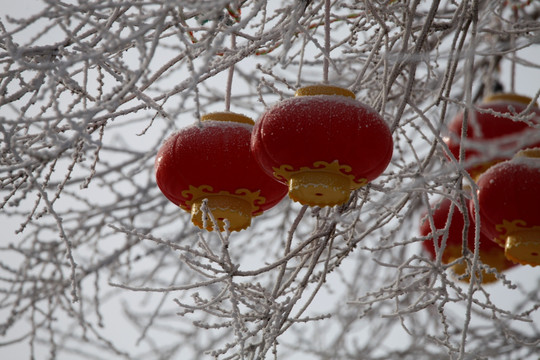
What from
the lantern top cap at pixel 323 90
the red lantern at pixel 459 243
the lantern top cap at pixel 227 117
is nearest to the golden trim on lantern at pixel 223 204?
the lantern top cap at pixel 227 117

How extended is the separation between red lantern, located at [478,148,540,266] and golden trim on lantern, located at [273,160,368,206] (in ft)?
1.77

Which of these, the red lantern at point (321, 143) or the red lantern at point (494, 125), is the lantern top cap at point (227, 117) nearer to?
the red lantern at point (321, 143)

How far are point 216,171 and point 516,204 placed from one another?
83 centimetres

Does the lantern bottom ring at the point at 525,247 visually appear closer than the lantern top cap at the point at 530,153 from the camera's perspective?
Yes

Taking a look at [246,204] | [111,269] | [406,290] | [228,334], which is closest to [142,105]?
[246,204]

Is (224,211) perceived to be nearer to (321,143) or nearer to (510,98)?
(321,143)

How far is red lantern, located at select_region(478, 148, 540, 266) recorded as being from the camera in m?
2.13

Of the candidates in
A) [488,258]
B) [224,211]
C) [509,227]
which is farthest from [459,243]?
[224,211]

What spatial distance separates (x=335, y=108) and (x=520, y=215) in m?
0.73

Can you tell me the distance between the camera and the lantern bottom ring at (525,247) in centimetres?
213

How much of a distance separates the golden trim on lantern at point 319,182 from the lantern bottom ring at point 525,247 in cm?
61

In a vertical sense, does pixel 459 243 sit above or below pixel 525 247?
above

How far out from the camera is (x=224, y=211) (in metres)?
1.95

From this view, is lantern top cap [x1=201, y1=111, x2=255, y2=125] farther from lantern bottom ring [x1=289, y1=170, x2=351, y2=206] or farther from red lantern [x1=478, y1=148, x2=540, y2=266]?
red lantern [x1=478, y1=148, x2=540, y2=266]
